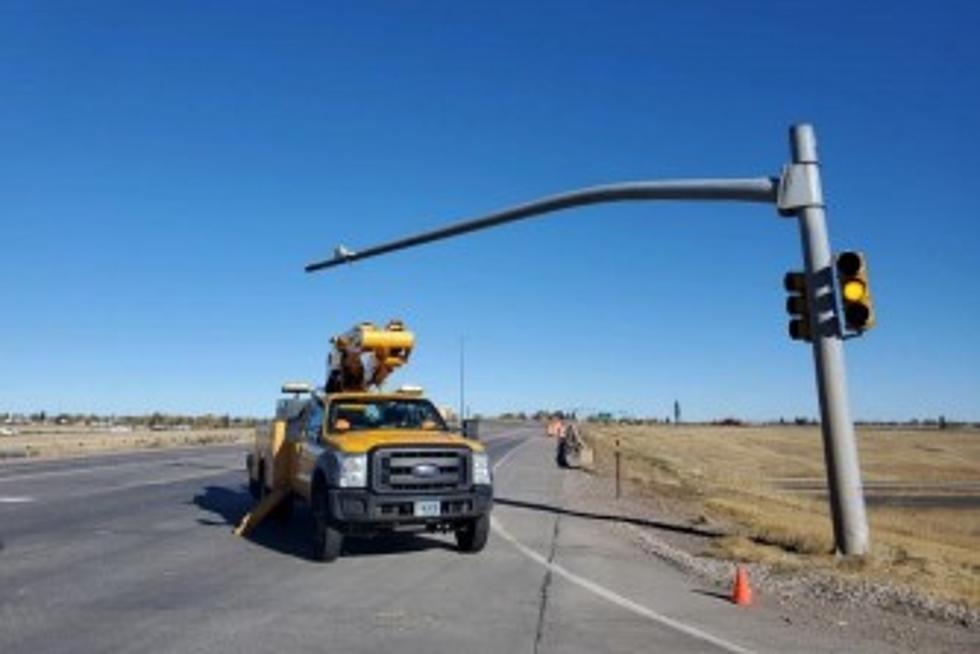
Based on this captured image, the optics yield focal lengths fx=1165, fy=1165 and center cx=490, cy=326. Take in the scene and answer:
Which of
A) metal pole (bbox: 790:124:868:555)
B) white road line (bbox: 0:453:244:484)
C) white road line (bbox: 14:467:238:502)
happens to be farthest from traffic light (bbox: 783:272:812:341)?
white road line (bbox: 0:453:244:484)

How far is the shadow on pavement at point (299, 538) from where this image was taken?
51.3 feet

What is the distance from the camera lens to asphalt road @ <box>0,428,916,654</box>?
9312mm

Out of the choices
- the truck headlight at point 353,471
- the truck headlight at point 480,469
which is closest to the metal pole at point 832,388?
the truck headlight at point 480,469

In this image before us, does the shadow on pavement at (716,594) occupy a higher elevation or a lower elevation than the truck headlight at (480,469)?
lower

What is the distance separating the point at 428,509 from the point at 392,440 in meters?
0.98

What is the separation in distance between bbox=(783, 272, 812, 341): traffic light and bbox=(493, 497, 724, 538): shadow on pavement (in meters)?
4.02

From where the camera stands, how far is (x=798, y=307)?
1557 cm

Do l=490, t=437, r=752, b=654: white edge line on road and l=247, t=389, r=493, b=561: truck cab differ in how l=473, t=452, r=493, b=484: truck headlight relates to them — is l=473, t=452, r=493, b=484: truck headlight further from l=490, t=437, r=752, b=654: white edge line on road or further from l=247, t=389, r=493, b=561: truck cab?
l=490, t=437, r=752, b=654: white edge line on road

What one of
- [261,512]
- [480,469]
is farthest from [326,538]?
[261,512]

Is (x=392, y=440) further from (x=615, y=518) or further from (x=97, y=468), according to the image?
(x=97, y=468)

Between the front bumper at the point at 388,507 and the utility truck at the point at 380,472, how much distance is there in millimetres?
12

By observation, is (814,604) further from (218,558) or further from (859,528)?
(218,558)

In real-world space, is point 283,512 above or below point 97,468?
below

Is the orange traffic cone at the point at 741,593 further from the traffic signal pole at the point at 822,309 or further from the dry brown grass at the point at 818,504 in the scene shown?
the traffic signal pole at the point at 822,309
